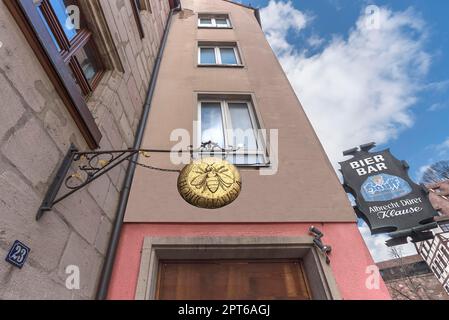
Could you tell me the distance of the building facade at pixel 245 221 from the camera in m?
2.86

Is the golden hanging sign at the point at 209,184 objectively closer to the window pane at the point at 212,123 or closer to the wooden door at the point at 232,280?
the wooden door at the point at 232,280

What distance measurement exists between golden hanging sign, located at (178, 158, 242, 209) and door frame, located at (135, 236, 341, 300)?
44.3 inches

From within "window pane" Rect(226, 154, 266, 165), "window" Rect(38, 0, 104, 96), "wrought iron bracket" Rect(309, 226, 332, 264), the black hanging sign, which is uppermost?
"window" Rect(38, 0, 104, 96)

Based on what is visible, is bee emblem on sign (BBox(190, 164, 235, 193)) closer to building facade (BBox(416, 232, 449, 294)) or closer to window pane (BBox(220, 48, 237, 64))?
window pane (BBox(220, 48, 237, 64))

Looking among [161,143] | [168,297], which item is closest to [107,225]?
[168,297]

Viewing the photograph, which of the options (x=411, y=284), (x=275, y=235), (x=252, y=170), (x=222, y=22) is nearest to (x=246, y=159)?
(x=252, y=170)

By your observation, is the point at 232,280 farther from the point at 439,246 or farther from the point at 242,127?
the point at 439,246

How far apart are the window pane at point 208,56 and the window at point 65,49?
3.51 metres

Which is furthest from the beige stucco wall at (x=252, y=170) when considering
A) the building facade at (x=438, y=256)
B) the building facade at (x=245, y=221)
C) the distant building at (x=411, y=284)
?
the building facade at (x=438, y=256)

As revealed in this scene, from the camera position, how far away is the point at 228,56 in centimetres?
680

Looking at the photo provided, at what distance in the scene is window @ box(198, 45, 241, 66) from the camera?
21.6 ft

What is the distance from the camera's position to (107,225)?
2953 millimetres

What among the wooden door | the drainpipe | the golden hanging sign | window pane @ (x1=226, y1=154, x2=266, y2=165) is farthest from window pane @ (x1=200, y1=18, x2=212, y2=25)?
the wooden door

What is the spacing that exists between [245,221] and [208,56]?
523cm
